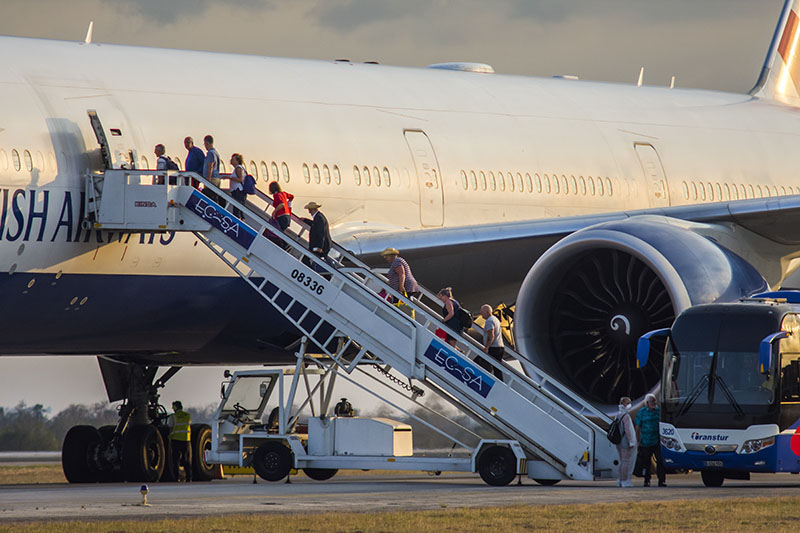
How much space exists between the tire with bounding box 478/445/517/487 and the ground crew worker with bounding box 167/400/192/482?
228 inches

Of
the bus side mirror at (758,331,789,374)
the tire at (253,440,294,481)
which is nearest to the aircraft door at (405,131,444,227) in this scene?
the tire at (253,440,294,481)

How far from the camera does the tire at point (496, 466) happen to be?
53.5ft

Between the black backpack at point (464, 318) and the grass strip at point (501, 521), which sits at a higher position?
the black backpack at point (464, 318)

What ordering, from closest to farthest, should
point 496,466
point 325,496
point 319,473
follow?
1. point 325,496
2. point 496,466
3. point 319,473

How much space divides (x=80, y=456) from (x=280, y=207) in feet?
18.7

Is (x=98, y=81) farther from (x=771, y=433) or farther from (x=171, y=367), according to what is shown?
(x=771, y=433)

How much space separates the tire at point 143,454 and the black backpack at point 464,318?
5.26 meters

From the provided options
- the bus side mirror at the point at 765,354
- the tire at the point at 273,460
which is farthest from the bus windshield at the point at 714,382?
the tire at the point at 273,460

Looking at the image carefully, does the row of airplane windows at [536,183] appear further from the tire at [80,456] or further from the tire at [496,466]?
the tire at [80,456]

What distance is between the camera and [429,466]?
1647 cm

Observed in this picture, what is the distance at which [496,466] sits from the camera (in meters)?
16.4

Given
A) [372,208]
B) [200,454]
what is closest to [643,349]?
[372,208]

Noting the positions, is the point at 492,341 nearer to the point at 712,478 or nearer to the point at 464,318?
the point at 464,318

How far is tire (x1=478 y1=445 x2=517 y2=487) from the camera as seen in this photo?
1631cm
